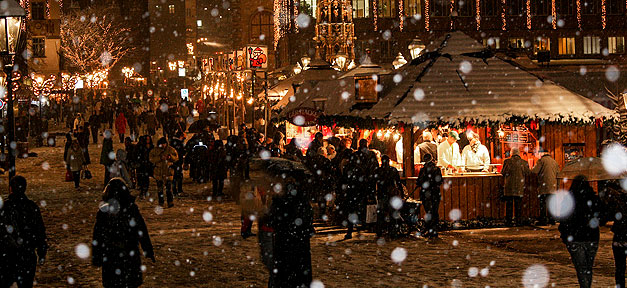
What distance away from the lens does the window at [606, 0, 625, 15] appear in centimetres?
5891

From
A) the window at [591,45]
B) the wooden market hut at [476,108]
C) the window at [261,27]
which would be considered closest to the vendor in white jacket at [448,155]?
the wooden market hut at [476,108]

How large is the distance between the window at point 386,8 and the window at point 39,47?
981 inches

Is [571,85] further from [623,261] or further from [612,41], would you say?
[612,41]

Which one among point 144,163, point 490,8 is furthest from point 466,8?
point 144,163

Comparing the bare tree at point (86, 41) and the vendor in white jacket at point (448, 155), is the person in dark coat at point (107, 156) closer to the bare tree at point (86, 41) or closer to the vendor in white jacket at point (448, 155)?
the vendor in white jacket at point (448, 155)

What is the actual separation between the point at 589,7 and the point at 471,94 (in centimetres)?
4661

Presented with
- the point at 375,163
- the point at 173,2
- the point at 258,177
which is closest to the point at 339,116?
the point at 375,163

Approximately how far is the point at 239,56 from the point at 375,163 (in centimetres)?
2199

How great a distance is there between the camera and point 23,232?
333 inches

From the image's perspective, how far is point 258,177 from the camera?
474 inches

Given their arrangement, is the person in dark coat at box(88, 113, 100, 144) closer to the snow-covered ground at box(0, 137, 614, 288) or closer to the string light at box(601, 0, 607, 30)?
the snow-covered ground at box(0, 137, 614, 288)

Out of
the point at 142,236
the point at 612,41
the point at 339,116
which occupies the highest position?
the point at 612,41

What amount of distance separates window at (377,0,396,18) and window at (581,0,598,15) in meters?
13.7

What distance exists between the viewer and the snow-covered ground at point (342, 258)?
34.8ft
